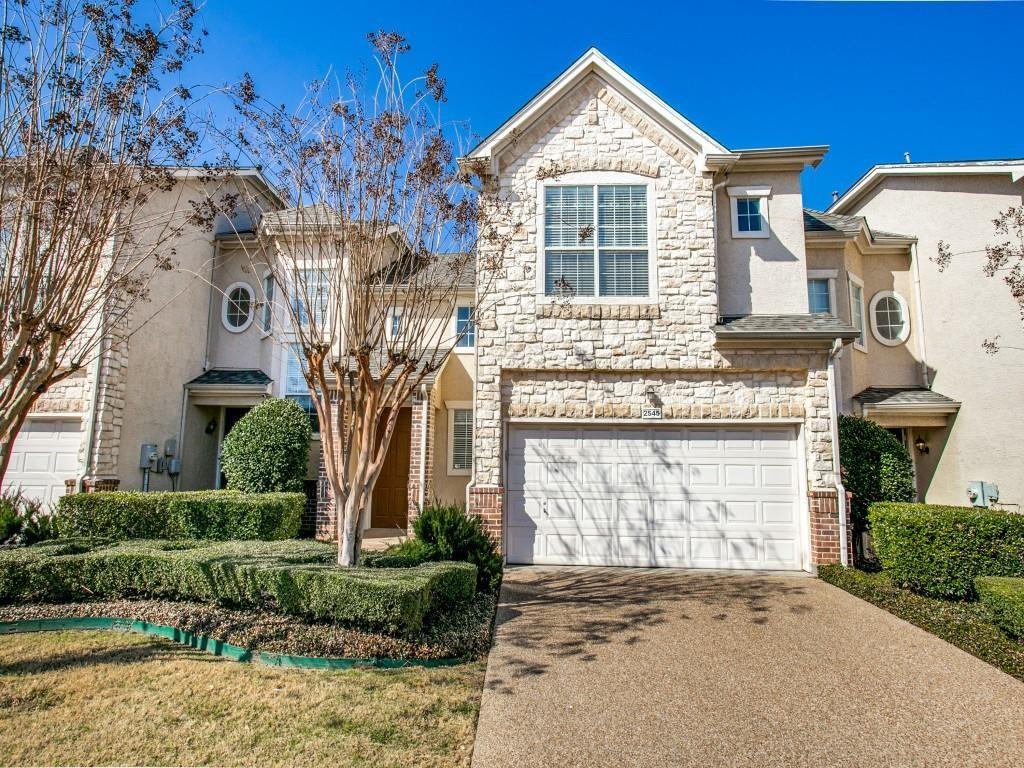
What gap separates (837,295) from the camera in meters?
13.5

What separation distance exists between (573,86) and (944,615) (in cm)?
1017

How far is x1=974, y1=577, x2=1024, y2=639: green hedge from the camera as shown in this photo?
6.68 meters

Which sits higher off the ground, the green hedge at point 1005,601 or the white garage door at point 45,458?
the white garage door at point 45,458

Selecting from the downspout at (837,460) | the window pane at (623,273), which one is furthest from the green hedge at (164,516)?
the downspout at (837,460)

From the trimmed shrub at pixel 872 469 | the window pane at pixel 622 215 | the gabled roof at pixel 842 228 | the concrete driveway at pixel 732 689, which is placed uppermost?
the gabled roof at pixel 842 228

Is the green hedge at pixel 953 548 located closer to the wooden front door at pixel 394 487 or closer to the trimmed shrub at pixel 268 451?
the wooden front door at pixel 394 487

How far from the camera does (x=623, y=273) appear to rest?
11.0 m

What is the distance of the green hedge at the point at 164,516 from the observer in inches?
415

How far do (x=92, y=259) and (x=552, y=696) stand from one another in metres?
5.88

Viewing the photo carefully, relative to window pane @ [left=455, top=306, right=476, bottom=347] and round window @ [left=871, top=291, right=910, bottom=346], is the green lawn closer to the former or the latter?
round window @ [left=871, top=291, right=910, bottom=346]

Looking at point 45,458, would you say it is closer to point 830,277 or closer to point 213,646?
point 213,646

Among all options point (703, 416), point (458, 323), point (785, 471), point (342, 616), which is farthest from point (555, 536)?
point (458, 323)

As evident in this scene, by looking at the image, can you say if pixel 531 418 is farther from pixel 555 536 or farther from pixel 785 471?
pixel 785 471

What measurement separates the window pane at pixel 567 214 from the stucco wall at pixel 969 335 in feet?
27.9
